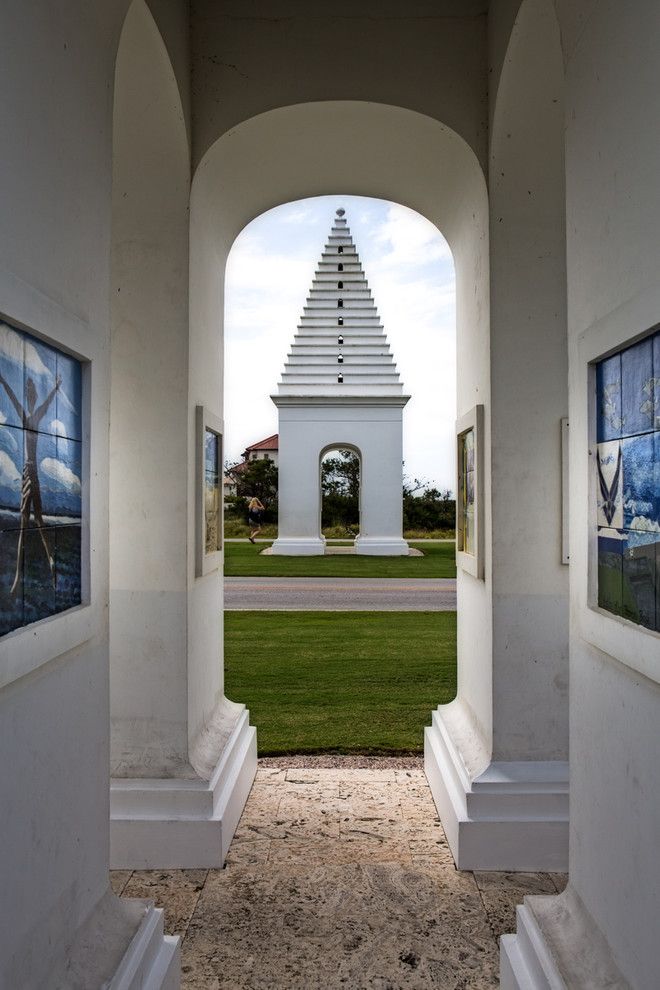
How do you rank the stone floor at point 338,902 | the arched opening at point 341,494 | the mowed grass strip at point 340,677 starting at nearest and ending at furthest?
the stone floor at point 338,902 < the mowed grass strip at point 340,677 < the arched opening at point 341,494

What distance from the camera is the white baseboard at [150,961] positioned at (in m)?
2.17

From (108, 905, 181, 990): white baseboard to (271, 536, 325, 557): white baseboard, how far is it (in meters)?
16.8

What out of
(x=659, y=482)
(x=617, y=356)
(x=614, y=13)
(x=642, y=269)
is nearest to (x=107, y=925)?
(x=659, y=482)

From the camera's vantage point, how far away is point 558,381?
3.74m

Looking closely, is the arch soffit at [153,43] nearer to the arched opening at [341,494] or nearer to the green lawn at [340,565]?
the green lawn at [340,565]

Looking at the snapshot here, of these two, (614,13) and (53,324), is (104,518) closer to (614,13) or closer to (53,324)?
(53,324)

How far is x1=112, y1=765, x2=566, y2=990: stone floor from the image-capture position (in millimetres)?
2830

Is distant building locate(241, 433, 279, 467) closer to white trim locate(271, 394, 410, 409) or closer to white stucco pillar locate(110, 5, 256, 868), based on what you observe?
white trim locate(271, 394, 410, 409)

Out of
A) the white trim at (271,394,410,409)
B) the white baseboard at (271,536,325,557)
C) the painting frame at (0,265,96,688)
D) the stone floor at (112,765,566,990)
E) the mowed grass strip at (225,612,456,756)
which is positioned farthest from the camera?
the white trim at (271,394,410,409)

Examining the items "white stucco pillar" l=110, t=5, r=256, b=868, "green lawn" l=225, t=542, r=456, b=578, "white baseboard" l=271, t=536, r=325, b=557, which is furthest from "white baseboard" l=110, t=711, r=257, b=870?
"white baseboard" l=271, t=536, r=325, b=557

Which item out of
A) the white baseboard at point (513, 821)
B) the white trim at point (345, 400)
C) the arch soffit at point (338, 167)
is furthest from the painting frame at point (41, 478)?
the white trim at point (345, 400)

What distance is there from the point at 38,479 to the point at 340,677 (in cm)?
536

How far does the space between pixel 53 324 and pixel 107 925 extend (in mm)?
1818

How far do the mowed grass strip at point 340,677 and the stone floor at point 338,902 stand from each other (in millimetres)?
1006
